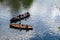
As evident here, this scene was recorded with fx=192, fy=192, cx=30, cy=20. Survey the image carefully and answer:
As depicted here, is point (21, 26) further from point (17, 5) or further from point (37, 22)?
point (17, 5)

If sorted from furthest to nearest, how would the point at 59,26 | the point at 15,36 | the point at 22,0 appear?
the point at 22,0, the point at 59,26, the point at 15,36

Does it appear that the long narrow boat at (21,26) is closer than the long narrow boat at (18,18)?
Yes

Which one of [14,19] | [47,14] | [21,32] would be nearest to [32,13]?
[47,14]

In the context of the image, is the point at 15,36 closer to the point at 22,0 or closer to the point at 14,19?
the point at 14,19

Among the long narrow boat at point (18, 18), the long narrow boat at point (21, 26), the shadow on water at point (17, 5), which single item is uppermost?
the shadow on water at point (17, 5)

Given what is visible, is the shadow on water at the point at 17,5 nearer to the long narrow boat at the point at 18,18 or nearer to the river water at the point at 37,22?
the river water at the point at 37,22

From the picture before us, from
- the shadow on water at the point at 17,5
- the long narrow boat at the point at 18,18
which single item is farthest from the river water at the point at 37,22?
the long narrow boat at the point at 18,18

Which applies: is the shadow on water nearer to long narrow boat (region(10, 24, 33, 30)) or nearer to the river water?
the river water

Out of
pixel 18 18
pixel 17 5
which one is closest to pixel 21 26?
pixel 18 18

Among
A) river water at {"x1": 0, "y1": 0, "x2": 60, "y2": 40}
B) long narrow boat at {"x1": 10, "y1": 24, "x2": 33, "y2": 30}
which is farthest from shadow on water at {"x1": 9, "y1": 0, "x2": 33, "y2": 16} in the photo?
long narrow boat at {"x1": 10, "y1": 24, "x2": 33, "y2": 30}
